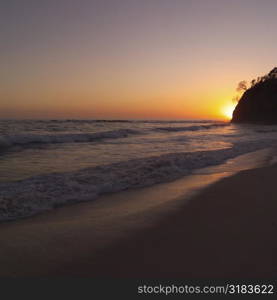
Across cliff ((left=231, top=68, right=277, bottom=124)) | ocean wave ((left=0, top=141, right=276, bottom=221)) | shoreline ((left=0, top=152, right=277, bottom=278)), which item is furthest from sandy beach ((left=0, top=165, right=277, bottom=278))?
cliff ((left=231, top=68, right=277, bottom=124))

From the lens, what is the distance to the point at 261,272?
2.58 meters

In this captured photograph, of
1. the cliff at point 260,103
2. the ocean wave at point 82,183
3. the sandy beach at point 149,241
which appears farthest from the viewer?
the cliff at point 260,103

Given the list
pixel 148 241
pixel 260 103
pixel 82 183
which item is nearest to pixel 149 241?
pixel 148 241

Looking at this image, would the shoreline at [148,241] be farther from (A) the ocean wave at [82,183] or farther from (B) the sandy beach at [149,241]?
(A) the ocean wave at [82,183]

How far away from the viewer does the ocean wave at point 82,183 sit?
15.7ft

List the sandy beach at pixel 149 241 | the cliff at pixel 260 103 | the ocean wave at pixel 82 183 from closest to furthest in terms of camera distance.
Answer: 1. the sandy beach at pixel 149 241
2. the ocean wave at pixel 82 183
3. the cliff at pixel 260 103

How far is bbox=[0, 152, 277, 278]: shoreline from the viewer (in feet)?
8.82

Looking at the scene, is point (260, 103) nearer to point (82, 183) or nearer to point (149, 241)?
point (82, 183)

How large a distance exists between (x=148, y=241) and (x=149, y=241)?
12mm

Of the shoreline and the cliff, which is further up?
the cliff

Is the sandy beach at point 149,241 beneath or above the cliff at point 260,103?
beneath

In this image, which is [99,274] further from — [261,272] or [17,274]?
[261,272]

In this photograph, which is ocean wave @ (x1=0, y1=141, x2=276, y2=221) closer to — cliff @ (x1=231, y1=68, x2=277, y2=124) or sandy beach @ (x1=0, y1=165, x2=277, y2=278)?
sandy beach @ (x1=0, y1=165, x2=277, y2=278)

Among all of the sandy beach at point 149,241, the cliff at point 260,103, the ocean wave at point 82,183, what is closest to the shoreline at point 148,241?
the sandy beach at point 149,241
